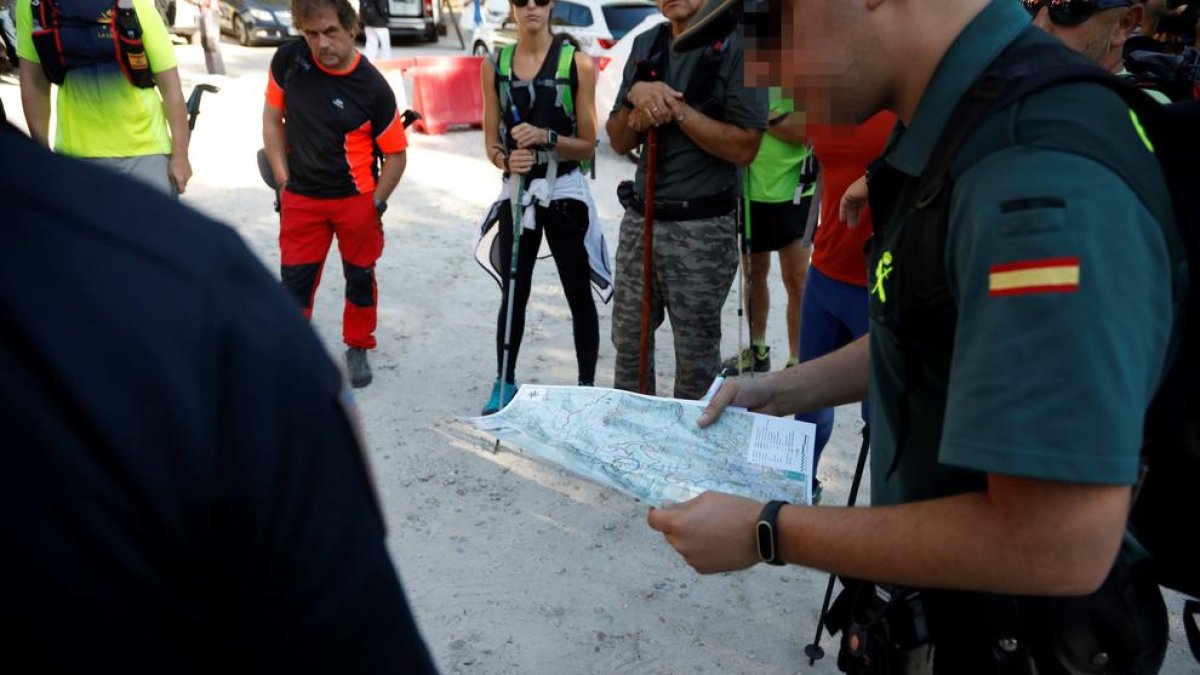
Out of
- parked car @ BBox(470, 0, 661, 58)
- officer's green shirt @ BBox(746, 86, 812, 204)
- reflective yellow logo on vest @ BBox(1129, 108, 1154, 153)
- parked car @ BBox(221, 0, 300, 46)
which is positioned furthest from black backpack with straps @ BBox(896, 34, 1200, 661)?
parked car @ BBox(221, 0, 300, 46)

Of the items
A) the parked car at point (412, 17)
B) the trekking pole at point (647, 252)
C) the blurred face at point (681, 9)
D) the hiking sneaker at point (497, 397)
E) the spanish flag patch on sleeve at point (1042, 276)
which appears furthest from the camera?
the parked car at point (412, 17)

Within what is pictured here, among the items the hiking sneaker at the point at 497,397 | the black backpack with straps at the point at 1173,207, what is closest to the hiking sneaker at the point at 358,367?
the hiking sneaker at the point at 497,397

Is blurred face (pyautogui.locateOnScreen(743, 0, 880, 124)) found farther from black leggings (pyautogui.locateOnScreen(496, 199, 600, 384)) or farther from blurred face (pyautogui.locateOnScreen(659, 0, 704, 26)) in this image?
black leggings (pyautogui.locateOnScreen(496, 199, 600, 384))

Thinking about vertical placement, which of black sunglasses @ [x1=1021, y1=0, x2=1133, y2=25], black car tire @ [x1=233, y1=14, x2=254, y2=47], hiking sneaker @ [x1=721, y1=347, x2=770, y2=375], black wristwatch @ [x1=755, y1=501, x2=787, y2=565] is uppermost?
black car tire @ [x1=233, y1=14, x2=254, y2=47]

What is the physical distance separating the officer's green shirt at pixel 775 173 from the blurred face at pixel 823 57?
11.3 feet

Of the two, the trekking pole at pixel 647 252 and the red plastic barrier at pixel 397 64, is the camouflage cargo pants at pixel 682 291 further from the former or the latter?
the red plastic barrier at pixel 397 64

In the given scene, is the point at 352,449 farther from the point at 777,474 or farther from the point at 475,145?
the point at 475,145

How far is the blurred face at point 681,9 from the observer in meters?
3.74

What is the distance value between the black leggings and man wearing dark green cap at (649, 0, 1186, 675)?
110 inches

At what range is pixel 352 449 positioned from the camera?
774 millimetres

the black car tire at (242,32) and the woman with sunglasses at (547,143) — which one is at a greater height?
the black car tire at (242,32)

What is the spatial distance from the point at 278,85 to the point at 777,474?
3.78 metres

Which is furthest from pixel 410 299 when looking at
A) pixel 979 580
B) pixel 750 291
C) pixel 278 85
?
pixel 979 580

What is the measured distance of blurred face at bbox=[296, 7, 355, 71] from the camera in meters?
4.52
